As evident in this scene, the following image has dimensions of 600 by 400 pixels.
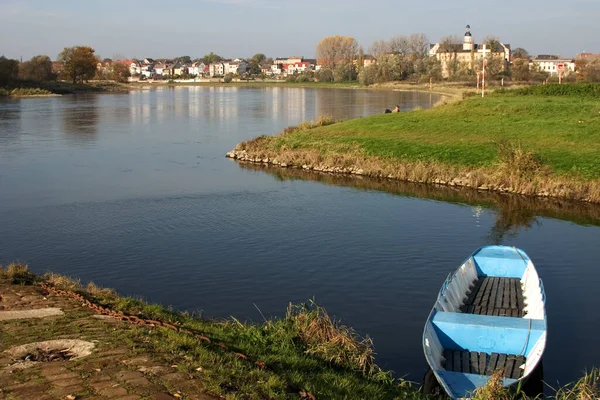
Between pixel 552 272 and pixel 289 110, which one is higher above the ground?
pixel 289 110

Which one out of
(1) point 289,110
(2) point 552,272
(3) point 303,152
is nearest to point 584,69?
(1) point 289,110

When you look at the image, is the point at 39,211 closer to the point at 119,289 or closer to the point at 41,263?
the point at 41,263

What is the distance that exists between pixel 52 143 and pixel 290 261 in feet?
95.8

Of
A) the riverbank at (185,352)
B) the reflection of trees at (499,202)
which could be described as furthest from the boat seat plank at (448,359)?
the reflection of trees at (499,202)

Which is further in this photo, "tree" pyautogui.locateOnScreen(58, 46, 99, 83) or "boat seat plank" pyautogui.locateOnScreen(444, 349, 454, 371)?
"tree" pyautogui.locateOnScreen(58, 46, 99, 83)

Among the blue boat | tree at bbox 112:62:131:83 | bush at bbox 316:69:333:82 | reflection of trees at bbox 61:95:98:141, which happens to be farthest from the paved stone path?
tree at bbox 112:62:131:83

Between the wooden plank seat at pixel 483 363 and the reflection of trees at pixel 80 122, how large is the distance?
38.5 metres

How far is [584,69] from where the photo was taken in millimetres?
87750

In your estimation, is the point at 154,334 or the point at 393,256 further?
the point at 393,256

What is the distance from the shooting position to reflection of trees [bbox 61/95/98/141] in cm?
4728

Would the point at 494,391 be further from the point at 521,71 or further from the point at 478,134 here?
the point at 521,71

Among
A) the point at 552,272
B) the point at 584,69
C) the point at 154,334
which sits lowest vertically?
the point at 552,272

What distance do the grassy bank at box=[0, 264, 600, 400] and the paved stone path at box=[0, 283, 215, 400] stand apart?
0.12 m

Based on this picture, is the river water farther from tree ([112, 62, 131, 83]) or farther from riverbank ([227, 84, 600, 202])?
tree ([112, 62, 131, 83])
